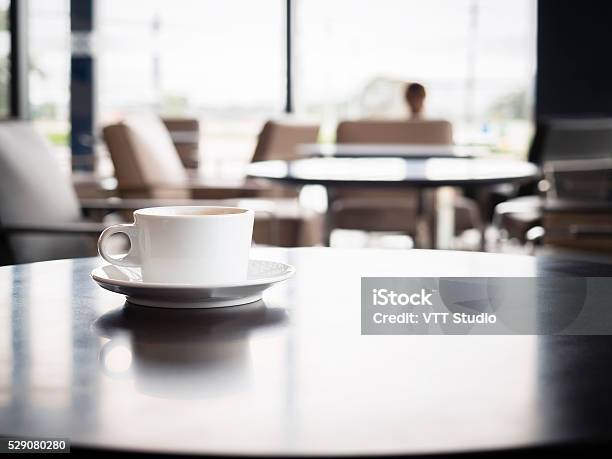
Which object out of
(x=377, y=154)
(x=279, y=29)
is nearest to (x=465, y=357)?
(x=377, y=154)

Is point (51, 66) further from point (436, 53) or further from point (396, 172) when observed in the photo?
point (396, 172)

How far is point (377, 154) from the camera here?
393 cm

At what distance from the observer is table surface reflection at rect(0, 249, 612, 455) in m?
0.51

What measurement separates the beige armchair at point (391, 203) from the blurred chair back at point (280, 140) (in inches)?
15.3

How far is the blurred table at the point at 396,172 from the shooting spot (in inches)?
108

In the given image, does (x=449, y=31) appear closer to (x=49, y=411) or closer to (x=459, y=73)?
(x=459, y=73)

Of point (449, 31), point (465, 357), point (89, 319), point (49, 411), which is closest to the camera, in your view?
point (49, 411)

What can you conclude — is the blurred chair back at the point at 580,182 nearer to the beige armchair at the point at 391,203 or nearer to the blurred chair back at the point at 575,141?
the blurred chair back at the point at 575,141

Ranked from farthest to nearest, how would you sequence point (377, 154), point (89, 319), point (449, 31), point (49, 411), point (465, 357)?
point (449, 31)
point (377, 154)
point (89, 319)
point (465, 357)
point (49, 411)

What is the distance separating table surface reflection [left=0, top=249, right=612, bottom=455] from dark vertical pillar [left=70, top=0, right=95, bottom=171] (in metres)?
7.82

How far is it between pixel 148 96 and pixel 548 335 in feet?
27.4

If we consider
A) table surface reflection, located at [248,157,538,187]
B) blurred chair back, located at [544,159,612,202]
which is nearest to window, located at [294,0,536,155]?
blurred chair back, located at [544,159,612,202]

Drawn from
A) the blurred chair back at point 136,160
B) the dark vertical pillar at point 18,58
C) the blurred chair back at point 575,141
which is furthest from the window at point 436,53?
the blurred chair back at point 136,160

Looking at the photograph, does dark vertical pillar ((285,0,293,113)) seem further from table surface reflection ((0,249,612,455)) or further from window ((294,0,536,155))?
table surface reflection ((0,249,612,455))
